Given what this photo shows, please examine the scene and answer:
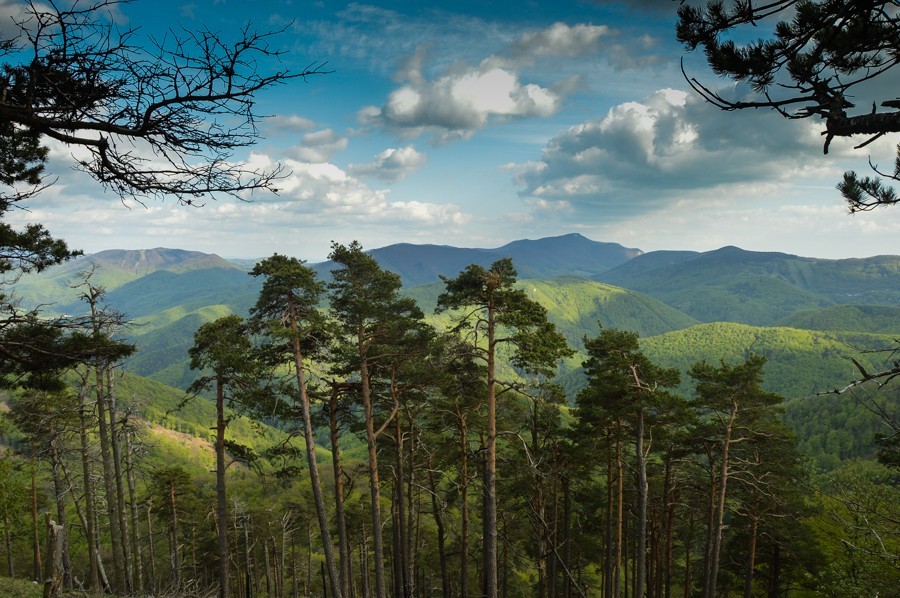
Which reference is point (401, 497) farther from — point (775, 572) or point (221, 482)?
point (775, 572)

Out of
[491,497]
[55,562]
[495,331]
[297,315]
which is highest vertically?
[297,315]

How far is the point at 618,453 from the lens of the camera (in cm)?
1850

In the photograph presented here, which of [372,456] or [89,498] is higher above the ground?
[372,456]

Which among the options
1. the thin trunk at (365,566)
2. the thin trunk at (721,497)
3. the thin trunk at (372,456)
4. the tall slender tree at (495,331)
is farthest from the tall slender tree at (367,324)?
the thin trunk at (721,497)

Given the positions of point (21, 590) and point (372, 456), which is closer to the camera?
point (21, 590)

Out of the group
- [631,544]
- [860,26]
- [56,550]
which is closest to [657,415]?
[860,26]

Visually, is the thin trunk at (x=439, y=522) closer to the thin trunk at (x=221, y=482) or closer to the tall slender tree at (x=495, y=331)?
the tall slender tree at (x=495, y=331)

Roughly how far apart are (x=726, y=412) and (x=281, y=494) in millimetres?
57165

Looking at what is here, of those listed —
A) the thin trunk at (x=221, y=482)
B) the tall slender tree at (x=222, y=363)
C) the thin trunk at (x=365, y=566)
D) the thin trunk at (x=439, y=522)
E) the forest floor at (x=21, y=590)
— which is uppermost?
the tall slender tree at (x=222, y=363)

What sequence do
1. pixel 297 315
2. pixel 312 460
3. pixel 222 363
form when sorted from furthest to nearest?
pixel 312 460
pixel 297 315
pixel 222 363

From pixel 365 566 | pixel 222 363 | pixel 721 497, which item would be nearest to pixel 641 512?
pixel 721 497

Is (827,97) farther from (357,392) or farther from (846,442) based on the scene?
(846,442)

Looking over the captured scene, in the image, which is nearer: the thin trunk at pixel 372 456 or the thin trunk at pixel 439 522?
the thin trunk at pixel 372 456

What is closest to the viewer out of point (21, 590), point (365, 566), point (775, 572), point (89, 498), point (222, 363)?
point (21, 590)
